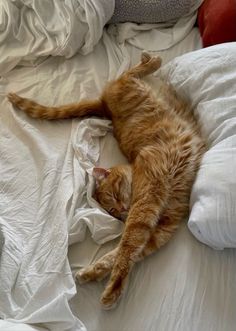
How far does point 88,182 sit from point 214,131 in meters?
0.43

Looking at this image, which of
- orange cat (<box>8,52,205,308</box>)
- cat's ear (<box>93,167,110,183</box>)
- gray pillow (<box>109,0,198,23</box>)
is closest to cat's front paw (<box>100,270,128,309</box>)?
orange cat (<box>8,52,205,308</box>)

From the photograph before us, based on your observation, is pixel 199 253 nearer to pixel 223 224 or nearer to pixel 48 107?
pixel 223 224

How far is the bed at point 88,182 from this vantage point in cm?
105

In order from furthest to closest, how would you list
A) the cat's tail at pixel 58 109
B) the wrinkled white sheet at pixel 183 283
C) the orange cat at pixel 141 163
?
1. the cat's tail at pixel 58 109
2. the orange cat at pixel 141 163
3. the wrinkled white sheet at pixel 183 283

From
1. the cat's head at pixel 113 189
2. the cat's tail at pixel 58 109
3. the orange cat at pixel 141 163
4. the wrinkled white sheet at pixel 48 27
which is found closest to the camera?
the orange cat at pixel 141 163

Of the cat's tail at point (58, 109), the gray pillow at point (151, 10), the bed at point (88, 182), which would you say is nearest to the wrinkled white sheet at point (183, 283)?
the bed at point (88, 182)

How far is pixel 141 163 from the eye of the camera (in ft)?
4.49

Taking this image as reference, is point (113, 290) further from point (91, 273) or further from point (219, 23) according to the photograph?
point (219, 23)

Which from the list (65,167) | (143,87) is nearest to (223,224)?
(65,167)

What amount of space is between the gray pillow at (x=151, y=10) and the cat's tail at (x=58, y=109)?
435 mm

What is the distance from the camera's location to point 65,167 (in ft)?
4.44

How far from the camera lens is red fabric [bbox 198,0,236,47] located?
1510mm

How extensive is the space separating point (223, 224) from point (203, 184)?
145 mm

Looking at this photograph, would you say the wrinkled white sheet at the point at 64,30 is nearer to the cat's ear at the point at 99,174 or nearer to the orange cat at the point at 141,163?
the orange cat at the point at 141,163
